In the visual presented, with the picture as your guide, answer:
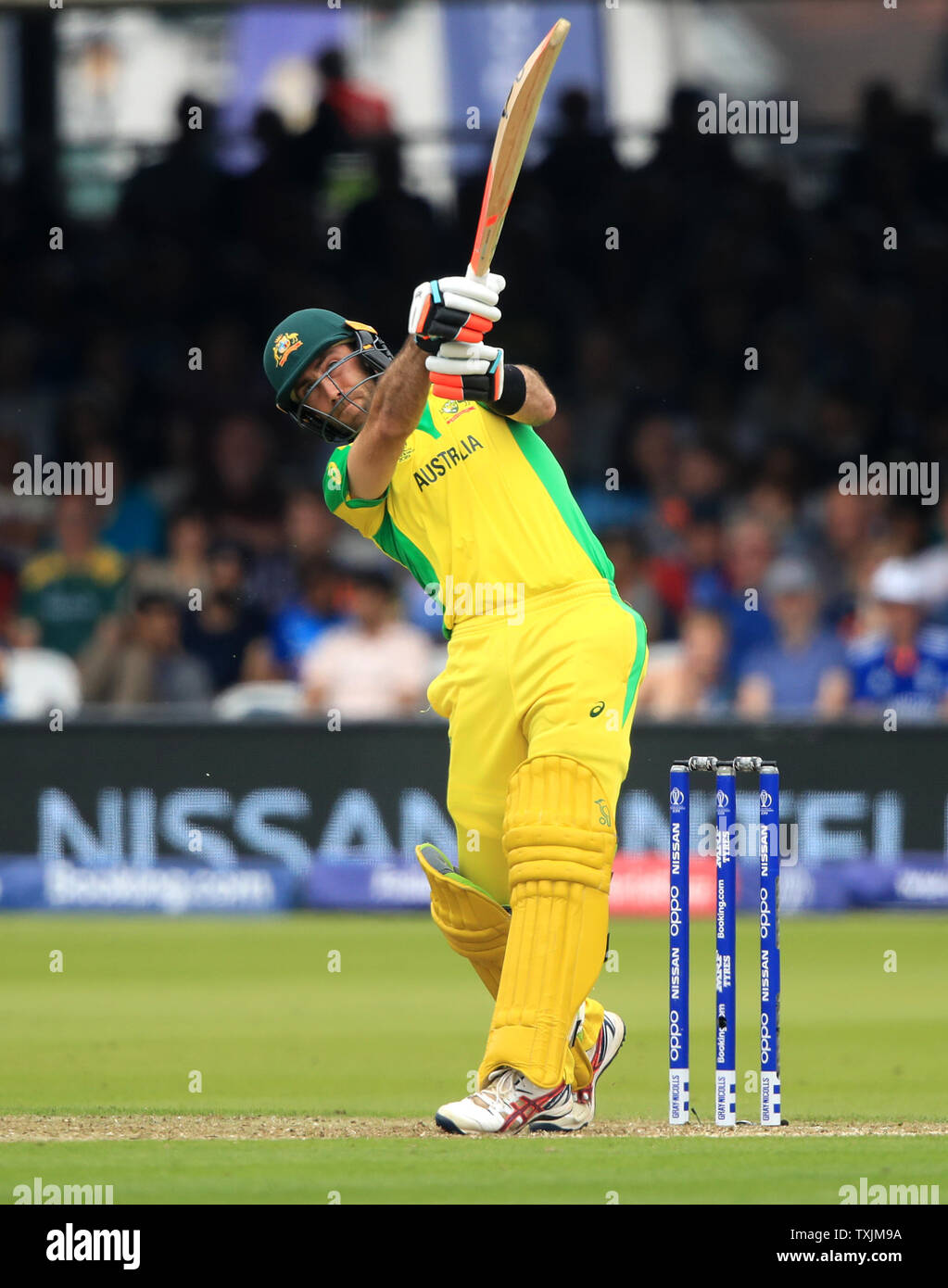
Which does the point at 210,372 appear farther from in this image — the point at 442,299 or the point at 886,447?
the point at 442,299

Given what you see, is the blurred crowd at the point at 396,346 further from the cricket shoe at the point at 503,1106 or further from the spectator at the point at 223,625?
the cricket shoe at the point at 503,1106

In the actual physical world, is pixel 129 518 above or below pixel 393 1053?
above

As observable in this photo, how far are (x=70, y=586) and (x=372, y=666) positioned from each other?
2.39m

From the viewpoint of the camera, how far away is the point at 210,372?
15.9 m

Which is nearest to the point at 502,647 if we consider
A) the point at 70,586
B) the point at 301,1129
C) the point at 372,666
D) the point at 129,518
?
the point at 301,1129

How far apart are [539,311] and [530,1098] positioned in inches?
431

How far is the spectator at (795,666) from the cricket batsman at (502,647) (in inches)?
285

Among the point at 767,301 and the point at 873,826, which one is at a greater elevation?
the point at 767,301

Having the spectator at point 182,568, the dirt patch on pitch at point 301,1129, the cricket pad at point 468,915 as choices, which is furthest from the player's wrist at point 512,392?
the spectator at point 182,568

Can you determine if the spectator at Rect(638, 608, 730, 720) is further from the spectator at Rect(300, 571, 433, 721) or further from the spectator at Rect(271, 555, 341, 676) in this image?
the spectator at Rect(271, 555, 341, 676)

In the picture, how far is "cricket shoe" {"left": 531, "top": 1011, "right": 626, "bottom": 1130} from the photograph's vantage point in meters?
5.71

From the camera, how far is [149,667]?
13.7m

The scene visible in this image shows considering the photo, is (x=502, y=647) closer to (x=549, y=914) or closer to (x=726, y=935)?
(x=549, y=914)
